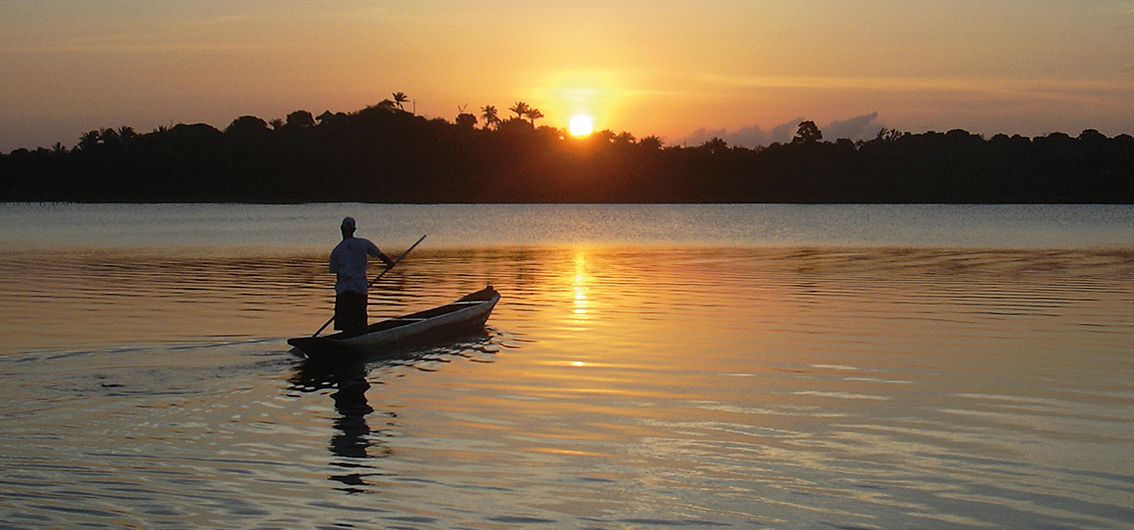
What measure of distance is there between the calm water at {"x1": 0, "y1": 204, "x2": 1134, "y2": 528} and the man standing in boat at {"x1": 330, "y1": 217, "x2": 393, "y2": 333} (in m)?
0.88

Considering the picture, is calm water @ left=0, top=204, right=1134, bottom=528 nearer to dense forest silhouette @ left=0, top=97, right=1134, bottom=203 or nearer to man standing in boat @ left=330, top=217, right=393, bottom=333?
man standing in boat @ left=330, top=217, right=393, bottom=333

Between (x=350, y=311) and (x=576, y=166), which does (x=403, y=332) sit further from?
(x=576, y=166)

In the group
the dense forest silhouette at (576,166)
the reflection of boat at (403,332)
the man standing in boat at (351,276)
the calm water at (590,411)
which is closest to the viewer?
the calm water at (590,411)

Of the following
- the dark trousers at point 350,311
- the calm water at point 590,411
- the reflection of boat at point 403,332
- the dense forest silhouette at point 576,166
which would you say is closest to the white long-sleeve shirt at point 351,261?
the dark trousers at point 350,311

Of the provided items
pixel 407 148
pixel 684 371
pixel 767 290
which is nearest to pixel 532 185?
pixel 407 148

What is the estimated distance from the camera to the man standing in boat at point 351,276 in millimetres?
17703

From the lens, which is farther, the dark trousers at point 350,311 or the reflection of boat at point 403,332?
the dark trousers at point 350,311

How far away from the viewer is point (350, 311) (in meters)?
18.1

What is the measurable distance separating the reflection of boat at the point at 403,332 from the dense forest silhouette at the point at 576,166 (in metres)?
151

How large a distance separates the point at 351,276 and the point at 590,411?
5406 millimetres

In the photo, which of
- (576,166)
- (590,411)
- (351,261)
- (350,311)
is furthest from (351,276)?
(576,166)

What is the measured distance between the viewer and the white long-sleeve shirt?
17.7 meters

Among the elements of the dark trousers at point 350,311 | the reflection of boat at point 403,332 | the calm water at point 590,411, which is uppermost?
the dark trousers at point 350,311

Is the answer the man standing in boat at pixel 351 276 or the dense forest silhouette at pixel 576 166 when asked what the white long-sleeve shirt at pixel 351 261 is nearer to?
the man standing in boat at pixel 351 276
